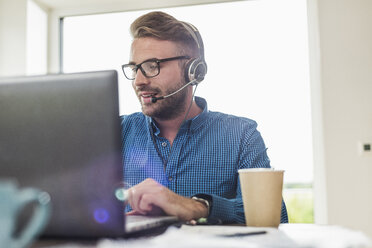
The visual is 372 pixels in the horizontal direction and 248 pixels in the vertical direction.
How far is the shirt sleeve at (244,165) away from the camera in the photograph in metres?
0.95

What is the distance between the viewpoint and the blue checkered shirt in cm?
148

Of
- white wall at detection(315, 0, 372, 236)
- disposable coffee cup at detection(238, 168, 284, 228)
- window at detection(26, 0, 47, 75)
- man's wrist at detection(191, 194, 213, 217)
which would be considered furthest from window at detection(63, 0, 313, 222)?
disposable coffee cup at detection(238, 168, 284, 228)

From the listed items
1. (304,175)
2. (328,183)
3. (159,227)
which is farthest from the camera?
(304,175)

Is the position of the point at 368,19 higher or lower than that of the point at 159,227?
higher

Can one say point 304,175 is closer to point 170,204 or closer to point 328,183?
point 328,183

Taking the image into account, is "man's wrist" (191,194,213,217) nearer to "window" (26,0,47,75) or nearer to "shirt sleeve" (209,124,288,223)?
"shirt sleeve" (209,124,288,223)

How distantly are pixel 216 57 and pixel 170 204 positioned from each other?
175 cm

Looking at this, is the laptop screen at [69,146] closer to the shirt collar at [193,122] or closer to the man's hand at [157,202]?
the man's hand at [157,202]

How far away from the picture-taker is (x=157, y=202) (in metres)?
0.86

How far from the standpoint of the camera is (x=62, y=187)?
1.92ft

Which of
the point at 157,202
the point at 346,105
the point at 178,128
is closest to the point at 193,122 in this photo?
the point at 178,128

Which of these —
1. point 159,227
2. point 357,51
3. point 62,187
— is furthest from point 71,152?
point 357,51

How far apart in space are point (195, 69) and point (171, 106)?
178 millimetres

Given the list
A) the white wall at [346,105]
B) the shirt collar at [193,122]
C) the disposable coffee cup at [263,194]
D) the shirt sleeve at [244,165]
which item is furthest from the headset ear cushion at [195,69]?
the white wall at [346,105]
